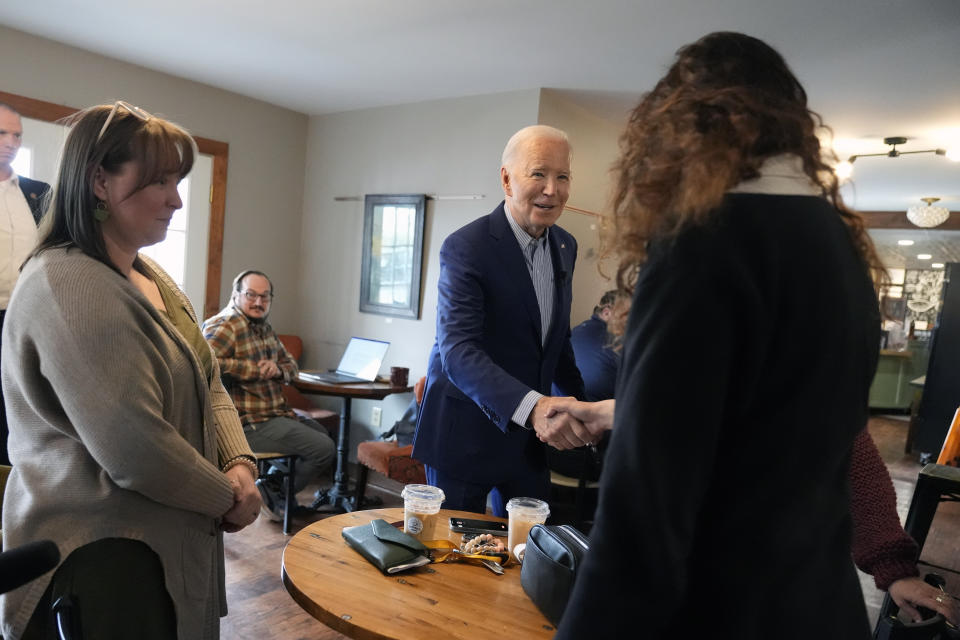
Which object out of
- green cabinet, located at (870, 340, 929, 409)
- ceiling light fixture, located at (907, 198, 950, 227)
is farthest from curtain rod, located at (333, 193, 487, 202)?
green cabinet, located at (870, 340, 929, 409)

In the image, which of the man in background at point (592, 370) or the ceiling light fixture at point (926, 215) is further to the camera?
the ceiling light fixture at point (926, 215)

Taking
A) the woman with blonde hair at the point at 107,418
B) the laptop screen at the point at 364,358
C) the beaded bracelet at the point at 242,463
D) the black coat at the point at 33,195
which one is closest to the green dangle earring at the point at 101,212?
the woman with blonde hair at the point at 107,418

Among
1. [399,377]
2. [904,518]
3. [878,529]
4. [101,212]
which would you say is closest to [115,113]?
[101,212]

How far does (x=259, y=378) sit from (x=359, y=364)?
0.91m

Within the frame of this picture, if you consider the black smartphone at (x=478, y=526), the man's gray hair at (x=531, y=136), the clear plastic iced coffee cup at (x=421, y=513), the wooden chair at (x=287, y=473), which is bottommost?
the wooden chair at (x=287, y=473)

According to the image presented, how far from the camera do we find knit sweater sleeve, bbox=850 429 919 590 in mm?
→ 1365

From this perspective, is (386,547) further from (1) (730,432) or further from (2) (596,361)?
(2) (596,361)

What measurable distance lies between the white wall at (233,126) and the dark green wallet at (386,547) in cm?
372

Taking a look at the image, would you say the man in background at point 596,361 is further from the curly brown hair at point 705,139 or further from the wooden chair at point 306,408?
the curly brown hair at point 705,139

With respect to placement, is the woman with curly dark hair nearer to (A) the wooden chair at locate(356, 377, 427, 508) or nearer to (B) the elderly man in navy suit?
(B) the elderly man in navy suit

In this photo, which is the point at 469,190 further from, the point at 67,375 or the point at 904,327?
the point at 904,327

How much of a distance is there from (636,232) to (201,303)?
463 cm

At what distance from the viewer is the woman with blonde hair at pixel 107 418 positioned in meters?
1.04

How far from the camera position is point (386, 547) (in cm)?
132
